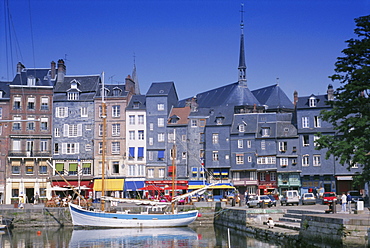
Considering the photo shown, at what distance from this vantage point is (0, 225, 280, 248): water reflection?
35312mm

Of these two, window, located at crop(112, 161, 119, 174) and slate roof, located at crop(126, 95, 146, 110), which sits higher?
slate roof, located at crop(126, 95, 146, 110)

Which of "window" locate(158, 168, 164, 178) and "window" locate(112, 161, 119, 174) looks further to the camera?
"window" locate(112, 161, 119, 174)

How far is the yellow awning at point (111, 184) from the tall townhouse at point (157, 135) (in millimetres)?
3484

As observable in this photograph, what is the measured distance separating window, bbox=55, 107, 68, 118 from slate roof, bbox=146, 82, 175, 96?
10.9 meters

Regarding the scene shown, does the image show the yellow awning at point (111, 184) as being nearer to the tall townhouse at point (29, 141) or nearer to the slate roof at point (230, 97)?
the tall townhouse at point (29, 141)

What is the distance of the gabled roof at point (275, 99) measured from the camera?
80000mm

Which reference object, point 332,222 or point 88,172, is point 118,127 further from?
point 332,222

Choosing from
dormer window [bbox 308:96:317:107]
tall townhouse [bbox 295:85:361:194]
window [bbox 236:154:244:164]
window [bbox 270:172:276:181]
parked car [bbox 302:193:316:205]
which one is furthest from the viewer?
window [bbox 236:154:244:164]

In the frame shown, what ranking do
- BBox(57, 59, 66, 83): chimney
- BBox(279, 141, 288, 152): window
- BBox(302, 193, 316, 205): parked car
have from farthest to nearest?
BBox(57, 59, 66, 83): chimney → BBox(279, 141, 288, 152): window → BBox(302, 193, 316, 205): parked car

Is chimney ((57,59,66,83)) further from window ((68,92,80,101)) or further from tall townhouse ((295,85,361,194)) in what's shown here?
tall townhouse ((295,85,361,194))

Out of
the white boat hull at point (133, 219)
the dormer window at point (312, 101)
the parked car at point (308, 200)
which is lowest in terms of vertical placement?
the white boat hull at point (133, 219)

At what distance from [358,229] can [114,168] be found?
45.8 m

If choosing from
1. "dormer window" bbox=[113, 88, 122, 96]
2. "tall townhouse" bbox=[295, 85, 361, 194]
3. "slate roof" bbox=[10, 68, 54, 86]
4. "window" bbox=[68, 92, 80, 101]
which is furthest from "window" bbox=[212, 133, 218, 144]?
"slate roof" bbox=[10, 68, 54, 86]

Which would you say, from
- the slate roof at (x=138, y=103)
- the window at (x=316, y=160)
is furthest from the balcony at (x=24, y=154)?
the window at (x=316, y=160)
